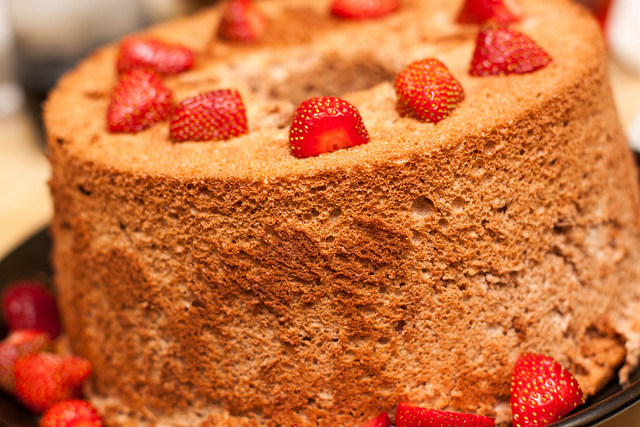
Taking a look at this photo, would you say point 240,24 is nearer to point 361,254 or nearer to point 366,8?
point 366,8

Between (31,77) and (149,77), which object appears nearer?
(149,77)

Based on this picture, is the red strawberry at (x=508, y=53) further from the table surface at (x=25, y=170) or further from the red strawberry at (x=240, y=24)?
the table surface at (x=25, y=170)

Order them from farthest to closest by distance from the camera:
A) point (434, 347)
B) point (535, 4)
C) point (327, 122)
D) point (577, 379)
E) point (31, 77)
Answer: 1. point (31, 77)
2. point (535, 4)
3. point (577, 379)
4. point (434, 347)
5. point (327, 122)

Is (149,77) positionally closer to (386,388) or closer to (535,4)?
(386,388)

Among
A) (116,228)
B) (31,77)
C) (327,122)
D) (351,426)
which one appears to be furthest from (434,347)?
(31,77)

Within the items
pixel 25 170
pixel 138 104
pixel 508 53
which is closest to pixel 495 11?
pixel 508 53

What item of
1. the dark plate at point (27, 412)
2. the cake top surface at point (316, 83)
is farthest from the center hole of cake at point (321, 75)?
the dark plate at point (27, 412)
